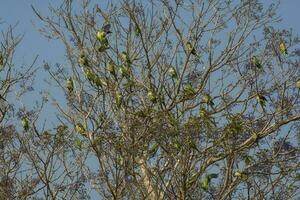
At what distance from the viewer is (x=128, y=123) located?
733 centimetres

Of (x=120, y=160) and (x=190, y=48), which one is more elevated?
(x=190, y=48)

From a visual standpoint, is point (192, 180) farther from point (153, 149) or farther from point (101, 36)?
point (101, 36)

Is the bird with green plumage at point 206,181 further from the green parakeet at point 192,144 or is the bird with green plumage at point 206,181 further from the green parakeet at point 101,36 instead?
the green parakeet at point 101,36

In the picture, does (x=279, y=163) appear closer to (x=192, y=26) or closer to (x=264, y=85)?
(x=264, y=85)

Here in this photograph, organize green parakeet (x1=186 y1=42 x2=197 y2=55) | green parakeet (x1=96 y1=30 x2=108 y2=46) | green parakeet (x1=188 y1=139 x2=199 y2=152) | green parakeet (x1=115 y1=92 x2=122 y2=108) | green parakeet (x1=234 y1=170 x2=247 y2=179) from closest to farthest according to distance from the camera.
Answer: green parakeet (x1=188 y1=139 x2=199 y2=152)
green parakeet (x1=115 y1=92 x2=122 y2=108)
green parakeet (x1=234 y1=170 x2=247 y2=179)
green parakeet (x1=96 y1=30 x2=108 y2=46)
green parakeet (x1=186 y1=42 x2=197 y2=55)

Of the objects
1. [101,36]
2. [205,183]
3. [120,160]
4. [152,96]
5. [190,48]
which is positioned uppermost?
[190,48]

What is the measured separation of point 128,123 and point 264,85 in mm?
4666

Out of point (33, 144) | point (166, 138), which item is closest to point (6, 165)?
point (33, 144)

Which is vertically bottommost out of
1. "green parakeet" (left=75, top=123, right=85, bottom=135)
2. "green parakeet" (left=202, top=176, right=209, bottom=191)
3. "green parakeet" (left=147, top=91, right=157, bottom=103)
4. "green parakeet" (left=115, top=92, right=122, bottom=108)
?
"green parakeet" (left=202, top=176, right=209, bottom=191)

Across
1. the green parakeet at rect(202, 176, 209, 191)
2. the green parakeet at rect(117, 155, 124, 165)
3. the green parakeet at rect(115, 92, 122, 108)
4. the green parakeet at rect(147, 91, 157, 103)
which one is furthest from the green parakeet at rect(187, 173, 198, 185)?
the green parakeet at rect(147, 91, 157, 103)

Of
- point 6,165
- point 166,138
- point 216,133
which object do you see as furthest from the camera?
point 6,165

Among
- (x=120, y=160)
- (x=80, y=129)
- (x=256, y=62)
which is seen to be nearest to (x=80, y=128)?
(x=80, y=129)

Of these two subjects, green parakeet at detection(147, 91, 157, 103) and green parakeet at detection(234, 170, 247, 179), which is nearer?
green parakeet at detection(234, 170, 247, 179)

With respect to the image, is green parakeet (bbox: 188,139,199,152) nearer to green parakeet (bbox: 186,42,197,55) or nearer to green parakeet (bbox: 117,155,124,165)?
green parakeet (bbox: 117,155,124,165)
